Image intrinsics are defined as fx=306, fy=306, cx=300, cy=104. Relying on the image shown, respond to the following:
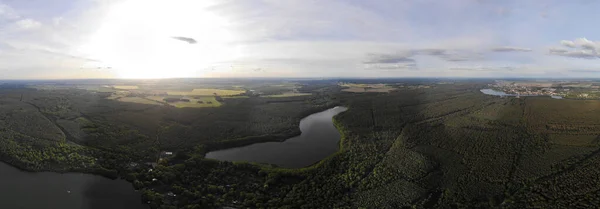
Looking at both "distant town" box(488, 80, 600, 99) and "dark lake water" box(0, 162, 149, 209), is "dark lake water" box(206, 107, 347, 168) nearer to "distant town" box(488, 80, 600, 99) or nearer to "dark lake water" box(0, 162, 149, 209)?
"dark lake water" box(0, 162, 149, 209)

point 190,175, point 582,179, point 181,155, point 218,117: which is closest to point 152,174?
point 190,175

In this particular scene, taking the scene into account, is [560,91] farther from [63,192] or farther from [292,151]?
[63,192]

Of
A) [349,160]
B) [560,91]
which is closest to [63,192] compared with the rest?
[349,160]

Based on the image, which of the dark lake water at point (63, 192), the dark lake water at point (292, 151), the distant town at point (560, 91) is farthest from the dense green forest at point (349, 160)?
the distant town at point (560, 91)

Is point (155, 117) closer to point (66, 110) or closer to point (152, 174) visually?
point (66, 110)

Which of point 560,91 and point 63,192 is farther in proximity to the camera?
point 560,91

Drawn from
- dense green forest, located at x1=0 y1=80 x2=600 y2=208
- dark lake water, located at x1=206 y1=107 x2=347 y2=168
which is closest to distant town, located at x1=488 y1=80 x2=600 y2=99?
dense green forest, located at x1=0 y1=80 x2=600 y2=208

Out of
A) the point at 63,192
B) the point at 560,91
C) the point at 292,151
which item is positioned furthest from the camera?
the point at 560,91

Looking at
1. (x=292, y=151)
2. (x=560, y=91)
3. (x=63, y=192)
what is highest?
(x=560, y=91)
